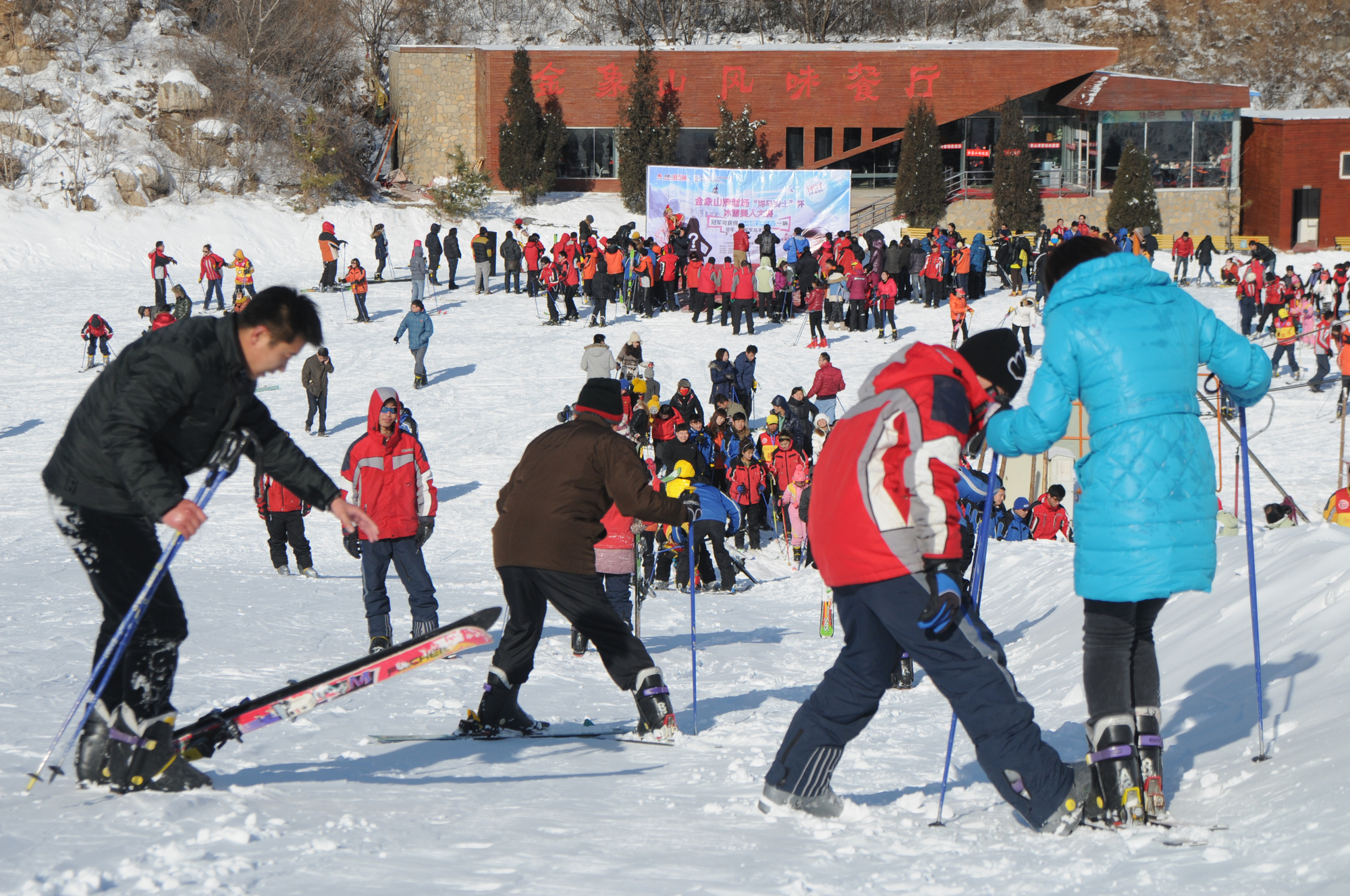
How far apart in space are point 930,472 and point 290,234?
31155 mm

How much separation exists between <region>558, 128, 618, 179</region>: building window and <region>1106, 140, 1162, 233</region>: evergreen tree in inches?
576

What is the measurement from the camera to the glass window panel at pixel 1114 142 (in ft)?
116

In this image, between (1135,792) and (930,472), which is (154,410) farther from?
(1135,792)

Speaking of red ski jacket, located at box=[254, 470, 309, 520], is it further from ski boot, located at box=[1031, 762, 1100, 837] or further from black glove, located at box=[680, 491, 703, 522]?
ski boot, located at box=[1031, 762, 1100, 837]

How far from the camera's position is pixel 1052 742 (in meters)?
4.48

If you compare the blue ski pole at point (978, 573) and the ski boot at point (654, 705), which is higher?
the blue ski pole at point (978, 573)

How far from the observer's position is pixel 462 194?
110 ft

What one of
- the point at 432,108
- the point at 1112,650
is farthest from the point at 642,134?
the point at 1112,650

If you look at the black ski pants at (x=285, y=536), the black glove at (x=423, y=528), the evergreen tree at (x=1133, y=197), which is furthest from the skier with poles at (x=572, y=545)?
the evergreen tree at (x=1133, y=197)

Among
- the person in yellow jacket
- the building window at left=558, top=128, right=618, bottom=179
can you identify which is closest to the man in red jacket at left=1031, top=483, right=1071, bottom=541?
the person in yellow jacket

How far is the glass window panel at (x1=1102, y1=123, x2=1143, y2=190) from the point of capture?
3531 cm

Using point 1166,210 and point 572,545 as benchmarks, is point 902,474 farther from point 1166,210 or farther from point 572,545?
point 1166,210

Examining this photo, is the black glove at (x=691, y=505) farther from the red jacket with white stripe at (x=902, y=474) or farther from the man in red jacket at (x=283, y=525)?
the man in red jacket at (x=283, y=525)

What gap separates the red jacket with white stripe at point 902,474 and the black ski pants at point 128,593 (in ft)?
6.16
